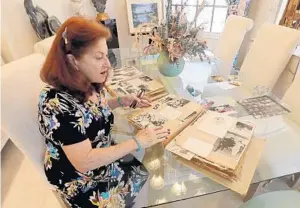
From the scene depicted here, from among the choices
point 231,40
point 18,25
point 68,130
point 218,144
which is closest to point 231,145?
point 218,144

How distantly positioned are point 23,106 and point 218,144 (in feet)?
2.76

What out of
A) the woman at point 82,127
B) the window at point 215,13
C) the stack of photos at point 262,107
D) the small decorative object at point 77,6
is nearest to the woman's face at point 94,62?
the woman at point 82,127

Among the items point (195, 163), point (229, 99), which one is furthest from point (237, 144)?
point (229, 99)

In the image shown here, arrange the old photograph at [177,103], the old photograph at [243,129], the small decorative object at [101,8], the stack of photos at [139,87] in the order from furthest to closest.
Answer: the small decorative object at [101,8] → the stack of photos at [139,87] → the old photograph at [177,103] → the old photograph at [243,129]

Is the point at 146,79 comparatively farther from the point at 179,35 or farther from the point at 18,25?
the point at 18,25

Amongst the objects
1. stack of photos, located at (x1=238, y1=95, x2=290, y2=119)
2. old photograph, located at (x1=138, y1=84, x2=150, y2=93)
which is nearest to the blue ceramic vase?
old photograph, located at (x1=138, y1=84, x2=150, y2=93)

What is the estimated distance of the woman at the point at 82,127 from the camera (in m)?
0.77

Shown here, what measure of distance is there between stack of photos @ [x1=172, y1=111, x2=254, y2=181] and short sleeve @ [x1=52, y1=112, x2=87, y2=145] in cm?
43

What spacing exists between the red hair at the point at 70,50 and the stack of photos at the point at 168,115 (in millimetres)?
372

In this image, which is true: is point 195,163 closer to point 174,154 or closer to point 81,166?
point 174,154

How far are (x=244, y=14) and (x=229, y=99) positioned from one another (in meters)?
1.96


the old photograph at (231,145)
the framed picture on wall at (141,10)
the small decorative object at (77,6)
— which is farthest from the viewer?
the framed picture on wall at (141,10)

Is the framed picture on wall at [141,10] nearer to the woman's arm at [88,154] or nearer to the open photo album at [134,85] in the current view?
the open photo album at [134,85]

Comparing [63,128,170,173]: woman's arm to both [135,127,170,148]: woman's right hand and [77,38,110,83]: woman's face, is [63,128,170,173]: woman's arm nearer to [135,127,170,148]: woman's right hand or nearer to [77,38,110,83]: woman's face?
[135,127,170,148]: woman's right hand
